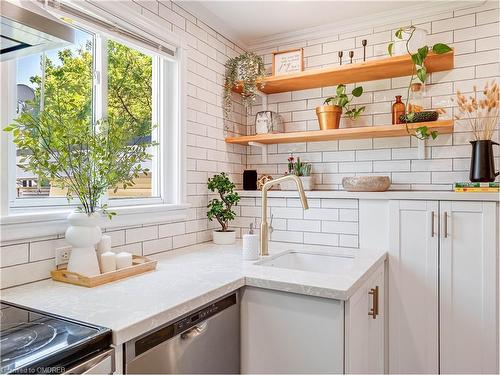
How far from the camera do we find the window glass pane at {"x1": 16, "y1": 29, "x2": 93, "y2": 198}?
1497 millimetres

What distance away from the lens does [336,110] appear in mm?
2381

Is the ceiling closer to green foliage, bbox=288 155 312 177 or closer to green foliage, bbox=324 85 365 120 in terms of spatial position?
green foliage, bbox=324 85 365 120

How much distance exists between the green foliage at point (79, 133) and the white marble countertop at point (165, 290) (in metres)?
0.37

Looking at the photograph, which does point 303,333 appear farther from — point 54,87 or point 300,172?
point 54,87

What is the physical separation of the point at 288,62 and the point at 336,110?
549 millimetres

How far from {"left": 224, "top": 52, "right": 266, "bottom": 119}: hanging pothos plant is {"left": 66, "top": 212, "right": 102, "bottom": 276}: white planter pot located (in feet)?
4.84

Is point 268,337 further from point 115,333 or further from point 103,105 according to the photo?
point 103,105

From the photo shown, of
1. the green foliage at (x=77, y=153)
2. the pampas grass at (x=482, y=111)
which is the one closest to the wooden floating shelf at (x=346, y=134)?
the pampas grass at (x=482, y=111)

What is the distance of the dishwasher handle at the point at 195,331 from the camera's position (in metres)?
1.24

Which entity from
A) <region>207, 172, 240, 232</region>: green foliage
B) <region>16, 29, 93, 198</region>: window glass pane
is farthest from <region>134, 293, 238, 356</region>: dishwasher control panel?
<region>207, 172, 240, 232</region>: green foliage

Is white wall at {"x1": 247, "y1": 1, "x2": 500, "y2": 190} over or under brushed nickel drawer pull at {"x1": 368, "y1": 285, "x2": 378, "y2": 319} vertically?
over

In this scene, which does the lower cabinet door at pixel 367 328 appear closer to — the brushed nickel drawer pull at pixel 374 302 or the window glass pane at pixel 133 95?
the brushed nickel drawer pull at pixel 374 302

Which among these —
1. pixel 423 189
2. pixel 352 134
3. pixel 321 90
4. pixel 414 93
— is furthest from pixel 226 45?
pixel 423 189

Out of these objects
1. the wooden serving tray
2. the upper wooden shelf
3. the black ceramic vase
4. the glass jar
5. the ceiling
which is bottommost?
the wooden serving tray
